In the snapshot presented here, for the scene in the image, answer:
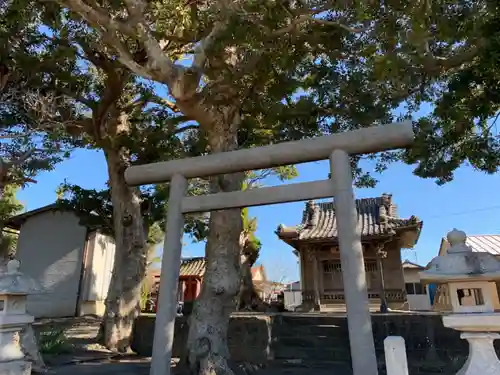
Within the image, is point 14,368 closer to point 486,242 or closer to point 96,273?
point 96,273

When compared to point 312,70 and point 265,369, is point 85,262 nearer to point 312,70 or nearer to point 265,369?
point 265,369

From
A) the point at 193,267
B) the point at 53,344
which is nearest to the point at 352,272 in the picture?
the point at 53,344

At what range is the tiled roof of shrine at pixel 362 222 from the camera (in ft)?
49.1

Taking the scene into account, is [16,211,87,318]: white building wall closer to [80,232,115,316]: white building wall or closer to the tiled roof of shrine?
[80,232,115,316]: white building wall

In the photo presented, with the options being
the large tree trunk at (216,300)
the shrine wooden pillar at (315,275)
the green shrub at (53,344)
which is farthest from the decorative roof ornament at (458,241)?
the shrine wooden pillar at (315,275)

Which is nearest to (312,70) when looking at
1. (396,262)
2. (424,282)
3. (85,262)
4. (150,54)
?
(150,54)

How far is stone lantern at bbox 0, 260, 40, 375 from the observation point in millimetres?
4566

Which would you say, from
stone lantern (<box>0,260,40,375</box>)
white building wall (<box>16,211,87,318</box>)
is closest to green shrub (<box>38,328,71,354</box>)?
stone lantern (<box>0,260,40,375</box>)

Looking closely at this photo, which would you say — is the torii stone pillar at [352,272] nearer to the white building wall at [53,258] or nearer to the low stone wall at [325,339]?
the low stone wall at [325,339]

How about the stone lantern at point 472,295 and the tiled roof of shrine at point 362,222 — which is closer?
the stone lantern at point 472,295

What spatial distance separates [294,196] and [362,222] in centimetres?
1246

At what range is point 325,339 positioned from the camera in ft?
29.1

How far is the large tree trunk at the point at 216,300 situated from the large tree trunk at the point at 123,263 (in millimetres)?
4040

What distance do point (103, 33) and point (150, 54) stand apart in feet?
3.18
